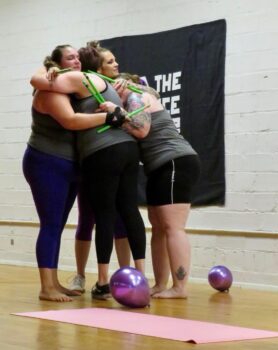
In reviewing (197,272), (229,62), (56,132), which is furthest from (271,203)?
(56,132)

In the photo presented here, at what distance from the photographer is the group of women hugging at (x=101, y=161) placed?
302 centimetres

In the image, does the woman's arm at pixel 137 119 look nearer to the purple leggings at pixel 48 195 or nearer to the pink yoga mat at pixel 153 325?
the purple leggings at pixel 48 195

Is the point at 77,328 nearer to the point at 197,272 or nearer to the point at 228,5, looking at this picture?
the point at 197,272

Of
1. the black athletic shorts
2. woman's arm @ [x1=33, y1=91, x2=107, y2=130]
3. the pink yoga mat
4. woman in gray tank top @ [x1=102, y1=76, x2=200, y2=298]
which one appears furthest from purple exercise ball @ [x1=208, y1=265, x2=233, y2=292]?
woman's arm @ [x1=33, y1=91, x2=107, y2=130]

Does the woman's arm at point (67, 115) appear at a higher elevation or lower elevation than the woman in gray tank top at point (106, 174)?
higher

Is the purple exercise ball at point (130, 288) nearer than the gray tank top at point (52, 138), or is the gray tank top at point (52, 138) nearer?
the purple exercise ball at point (130, 288)

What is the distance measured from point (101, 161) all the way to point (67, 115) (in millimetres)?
266

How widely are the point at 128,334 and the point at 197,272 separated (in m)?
2.43

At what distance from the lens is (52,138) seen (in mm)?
3109

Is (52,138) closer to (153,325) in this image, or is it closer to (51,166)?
(51,166)

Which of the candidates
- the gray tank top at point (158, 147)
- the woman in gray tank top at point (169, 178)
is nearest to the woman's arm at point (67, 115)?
the woman in gray tank top at point (169, 178)

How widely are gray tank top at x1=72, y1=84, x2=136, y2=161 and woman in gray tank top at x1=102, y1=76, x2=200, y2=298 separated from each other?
0.15 m

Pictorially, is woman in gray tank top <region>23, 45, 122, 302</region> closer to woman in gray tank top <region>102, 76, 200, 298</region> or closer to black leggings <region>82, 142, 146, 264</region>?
black leggings <region>82, 142, 146, 264</region>

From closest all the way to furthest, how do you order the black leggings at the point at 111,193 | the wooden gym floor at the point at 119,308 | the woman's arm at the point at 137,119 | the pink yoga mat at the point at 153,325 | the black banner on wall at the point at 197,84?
the wooden gym floor at the point at 119,308
the pink yoga mat at the point at 153,325
the black leggings at the point at 111,193
the woman's arm at the point at 137,119
the black banner on wall at the point at 197,84
